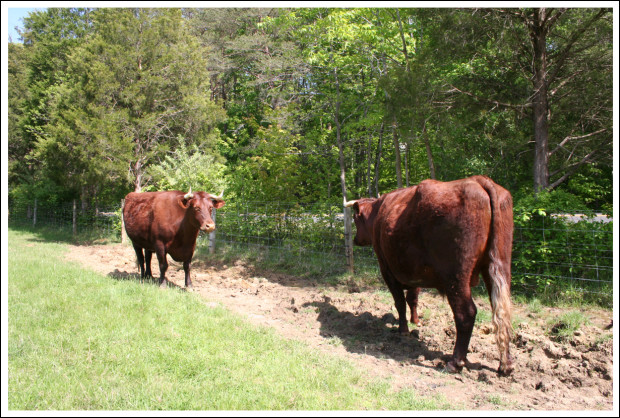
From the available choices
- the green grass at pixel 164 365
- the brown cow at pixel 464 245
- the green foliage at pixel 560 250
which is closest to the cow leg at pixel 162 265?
the green grass at pixel 164 365

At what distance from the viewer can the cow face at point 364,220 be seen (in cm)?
639

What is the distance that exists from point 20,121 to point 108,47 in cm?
1090

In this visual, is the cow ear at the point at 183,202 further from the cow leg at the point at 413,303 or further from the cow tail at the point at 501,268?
the cow tail at the point at 501,268

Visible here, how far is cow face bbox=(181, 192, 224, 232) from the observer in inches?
292

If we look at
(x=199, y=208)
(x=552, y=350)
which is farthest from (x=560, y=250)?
(x=199, y=208)

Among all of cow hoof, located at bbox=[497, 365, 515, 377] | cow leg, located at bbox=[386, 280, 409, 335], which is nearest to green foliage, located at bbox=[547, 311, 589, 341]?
cow hoof, located at bbox=[497, 365, 515, 377]

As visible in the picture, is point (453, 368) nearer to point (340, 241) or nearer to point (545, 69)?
point (340, 241)

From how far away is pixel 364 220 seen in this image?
6.48m

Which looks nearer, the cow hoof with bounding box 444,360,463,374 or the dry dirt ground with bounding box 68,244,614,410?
the dry dirt ground with bounding box 68,244,614,410

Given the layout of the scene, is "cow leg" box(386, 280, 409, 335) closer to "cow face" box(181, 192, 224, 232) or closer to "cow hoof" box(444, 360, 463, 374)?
"cow hoof" box(444, 360, 463, 374)

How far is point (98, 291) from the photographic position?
21.8 ft

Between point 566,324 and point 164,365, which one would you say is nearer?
point 164,365

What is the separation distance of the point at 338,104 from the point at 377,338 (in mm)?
7095

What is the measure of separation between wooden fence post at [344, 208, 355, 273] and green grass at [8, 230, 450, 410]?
3.66m
